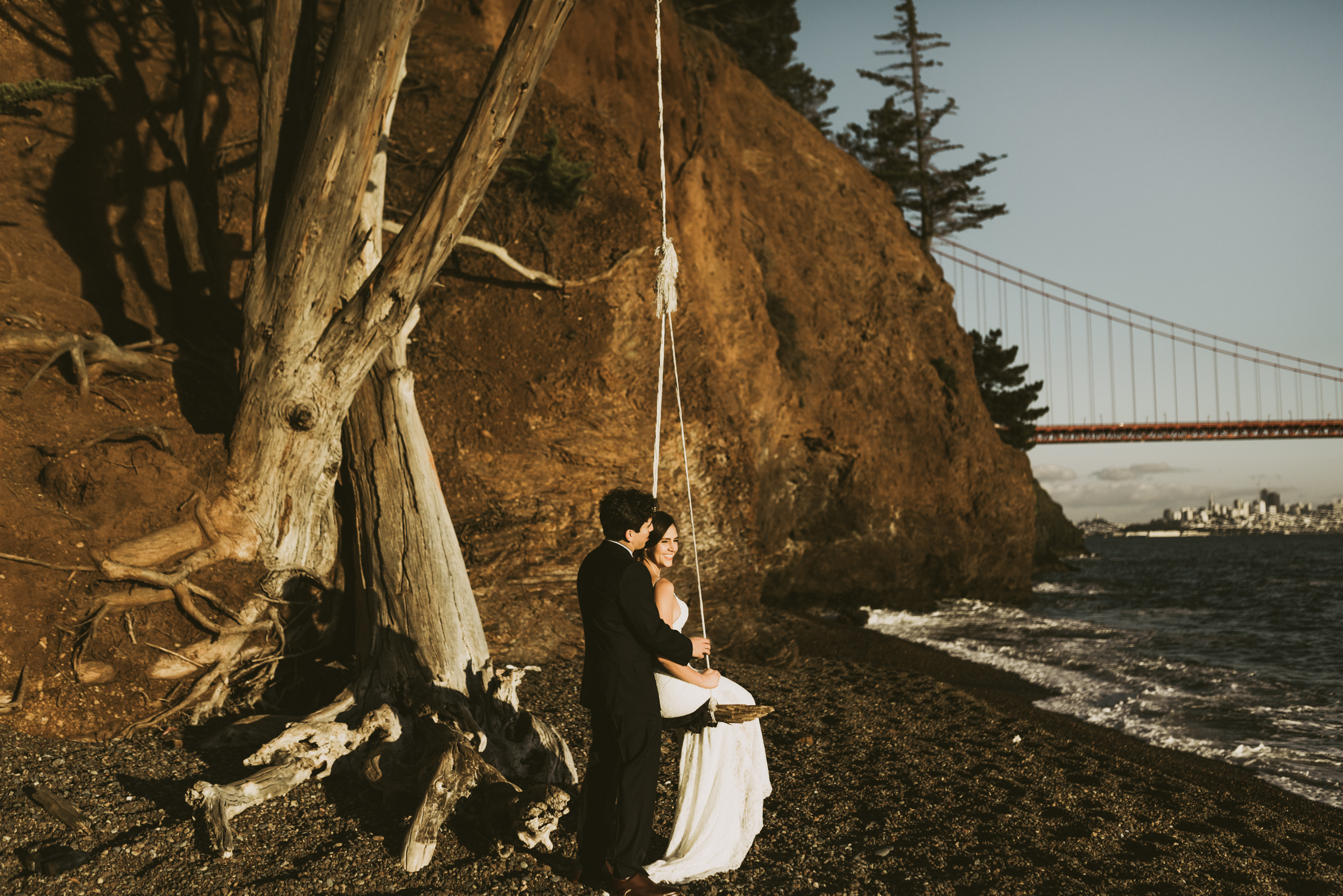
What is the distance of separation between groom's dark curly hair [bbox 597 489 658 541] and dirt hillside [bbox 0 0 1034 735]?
357 centimetres

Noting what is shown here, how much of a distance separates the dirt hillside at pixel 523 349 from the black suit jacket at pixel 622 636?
11.5ft

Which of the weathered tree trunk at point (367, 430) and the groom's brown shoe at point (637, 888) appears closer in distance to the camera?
the groom's brown shoe at point (637, 888)

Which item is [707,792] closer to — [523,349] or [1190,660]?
[523,349]

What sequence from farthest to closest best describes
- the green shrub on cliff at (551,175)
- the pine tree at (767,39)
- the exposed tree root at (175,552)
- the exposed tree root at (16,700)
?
1. the pine tree at (767,39)
2. the green shrub on cliff at (551,175)
3. the exposed tree root at (175,552)
4. the exposed tree root at (16,700)

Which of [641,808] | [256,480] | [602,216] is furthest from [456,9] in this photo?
[641,808]

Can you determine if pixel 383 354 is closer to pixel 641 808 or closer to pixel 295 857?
pixel 295 857

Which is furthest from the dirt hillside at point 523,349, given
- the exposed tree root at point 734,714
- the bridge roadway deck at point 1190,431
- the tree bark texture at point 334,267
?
the bridge roadway deck at point 1190,431

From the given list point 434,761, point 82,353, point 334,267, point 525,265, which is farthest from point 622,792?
point 525,265

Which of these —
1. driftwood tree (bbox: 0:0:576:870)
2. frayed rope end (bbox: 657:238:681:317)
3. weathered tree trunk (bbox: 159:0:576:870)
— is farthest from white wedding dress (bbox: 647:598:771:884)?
frayed rope end (bbox: 657:238:681:317)

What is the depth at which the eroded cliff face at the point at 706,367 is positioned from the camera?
9.48 meters

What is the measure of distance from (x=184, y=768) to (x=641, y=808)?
9.40ft

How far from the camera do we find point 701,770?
12.0ft

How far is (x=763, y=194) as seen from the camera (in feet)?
59.7

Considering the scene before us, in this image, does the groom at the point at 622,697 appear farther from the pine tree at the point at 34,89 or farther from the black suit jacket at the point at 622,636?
the pine tree at the point at 34,89
